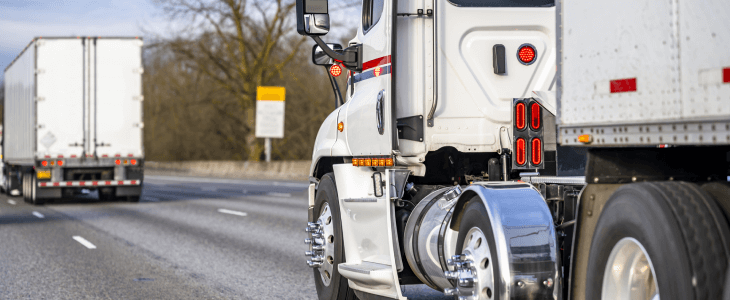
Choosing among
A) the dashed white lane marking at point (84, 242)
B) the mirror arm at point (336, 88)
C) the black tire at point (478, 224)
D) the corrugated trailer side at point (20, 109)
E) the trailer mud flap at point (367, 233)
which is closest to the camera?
the black tire at point (478, 224)

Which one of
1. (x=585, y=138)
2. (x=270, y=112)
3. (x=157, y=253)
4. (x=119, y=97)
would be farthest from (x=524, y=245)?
(x=270, y=112)

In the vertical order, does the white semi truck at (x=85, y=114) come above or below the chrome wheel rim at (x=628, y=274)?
above

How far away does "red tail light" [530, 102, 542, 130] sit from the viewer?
A: 5520 millimetres

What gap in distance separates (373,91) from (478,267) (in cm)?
184

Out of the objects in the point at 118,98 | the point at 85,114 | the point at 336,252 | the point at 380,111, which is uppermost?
the point at 118,98

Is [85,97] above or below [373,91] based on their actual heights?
above

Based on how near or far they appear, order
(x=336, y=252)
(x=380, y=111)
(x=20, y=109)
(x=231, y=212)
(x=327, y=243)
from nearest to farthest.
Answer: (x=380, y=111)
(x=336, y=252)
(x=327, y=243)
(x=231, y=212)
(x=20, y=109)

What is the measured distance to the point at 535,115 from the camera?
A: 5.54 metres

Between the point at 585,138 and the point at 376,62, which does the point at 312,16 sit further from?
the point at 585,138

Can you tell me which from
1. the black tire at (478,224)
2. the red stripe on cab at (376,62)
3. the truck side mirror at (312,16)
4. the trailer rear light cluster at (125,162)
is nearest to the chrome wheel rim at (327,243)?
the red stripe on cab at (376,62)

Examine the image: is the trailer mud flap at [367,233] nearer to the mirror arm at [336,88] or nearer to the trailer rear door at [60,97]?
the mirror arm at [336,88]

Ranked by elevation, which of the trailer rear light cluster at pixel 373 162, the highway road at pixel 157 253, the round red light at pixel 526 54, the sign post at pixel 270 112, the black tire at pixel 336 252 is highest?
the sign post at pixel 270 112

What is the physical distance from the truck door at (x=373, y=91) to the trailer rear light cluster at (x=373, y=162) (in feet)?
0.14

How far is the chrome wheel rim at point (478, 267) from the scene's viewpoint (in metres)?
4.45
